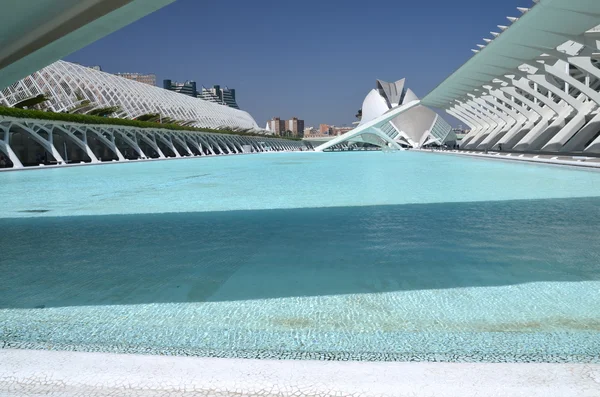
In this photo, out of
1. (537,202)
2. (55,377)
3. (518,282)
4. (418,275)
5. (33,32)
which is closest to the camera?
(55,377)

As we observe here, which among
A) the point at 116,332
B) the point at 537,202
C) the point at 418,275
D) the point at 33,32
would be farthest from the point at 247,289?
the point at 537,202

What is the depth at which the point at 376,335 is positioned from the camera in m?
2.62

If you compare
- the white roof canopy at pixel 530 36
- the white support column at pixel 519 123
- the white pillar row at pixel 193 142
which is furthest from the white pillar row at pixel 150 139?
the white support column at pixel 519 123

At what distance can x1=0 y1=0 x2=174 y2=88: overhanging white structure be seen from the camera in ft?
12.9

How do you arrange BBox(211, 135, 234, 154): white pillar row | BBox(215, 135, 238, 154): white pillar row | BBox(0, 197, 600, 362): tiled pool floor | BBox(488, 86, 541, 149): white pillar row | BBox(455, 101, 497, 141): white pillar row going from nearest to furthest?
BBox(0, 197, 600, 362): tiled pool floor
BBox(488, 86, 541, 149): white pillar row
BBox(455, 101, 497, 141): white pillar row
BBox(211, 135, 234, 154): white pillar row
BBox(215, 135, 238, 154): white pillar row

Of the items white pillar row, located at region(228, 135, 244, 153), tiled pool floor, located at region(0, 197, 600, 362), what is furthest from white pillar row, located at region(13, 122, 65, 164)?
white pillar row, located at region(228, 135, 244, 153)

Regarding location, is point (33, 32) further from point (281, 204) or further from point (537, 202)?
point (537, 202)

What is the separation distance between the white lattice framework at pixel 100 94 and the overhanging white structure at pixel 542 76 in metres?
27.0

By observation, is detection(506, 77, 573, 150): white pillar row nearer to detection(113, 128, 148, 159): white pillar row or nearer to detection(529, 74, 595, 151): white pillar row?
detection(529, 74, 595, 151): white pillar row

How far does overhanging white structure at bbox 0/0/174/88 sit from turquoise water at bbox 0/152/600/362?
1842 mm

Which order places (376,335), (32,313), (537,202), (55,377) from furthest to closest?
(537,202) < (32,313) < (376,335) < (55,377)

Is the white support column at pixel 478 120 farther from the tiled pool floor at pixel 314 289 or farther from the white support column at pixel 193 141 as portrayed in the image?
the tiled pool floor at pixel 314 289

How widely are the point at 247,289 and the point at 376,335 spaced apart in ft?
3.95

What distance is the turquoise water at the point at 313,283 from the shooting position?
255 centimetres
